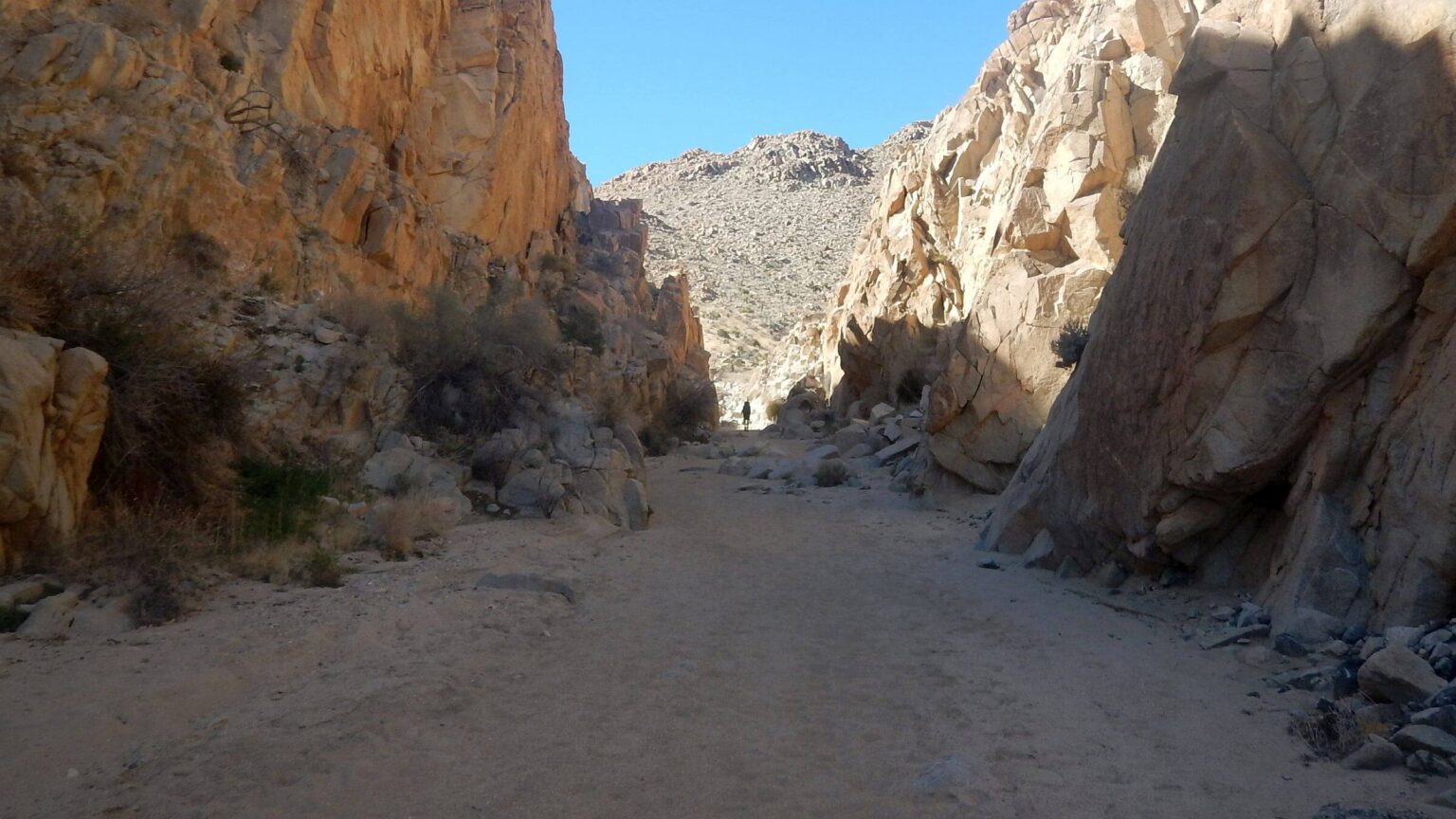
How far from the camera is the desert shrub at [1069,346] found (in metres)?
15.4

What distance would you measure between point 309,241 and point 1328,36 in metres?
14.2

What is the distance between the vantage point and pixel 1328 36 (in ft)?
27.4

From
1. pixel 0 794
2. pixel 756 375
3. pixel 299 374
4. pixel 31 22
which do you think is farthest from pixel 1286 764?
pixel 756 375

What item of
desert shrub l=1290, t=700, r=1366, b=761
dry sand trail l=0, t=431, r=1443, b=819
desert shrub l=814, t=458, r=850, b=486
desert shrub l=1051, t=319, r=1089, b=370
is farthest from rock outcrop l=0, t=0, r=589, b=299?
desert shrub l=1051, t=319, r=1089, b=370

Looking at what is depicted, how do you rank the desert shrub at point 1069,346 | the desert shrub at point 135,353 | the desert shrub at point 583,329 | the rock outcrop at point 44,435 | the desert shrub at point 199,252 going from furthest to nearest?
the desert shrub at point 583,329
the desert shrub at point 1069,346
the desert shrub at point 199,252
the desert shrub at point 135,353
the rock outcrop at point 44,435

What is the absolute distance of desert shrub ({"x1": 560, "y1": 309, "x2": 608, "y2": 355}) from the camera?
85.7 feet

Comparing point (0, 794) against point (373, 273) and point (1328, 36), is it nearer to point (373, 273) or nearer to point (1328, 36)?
point (1328, 36)

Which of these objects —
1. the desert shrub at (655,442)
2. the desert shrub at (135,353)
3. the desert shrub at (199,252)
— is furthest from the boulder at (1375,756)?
the desert shrub at (655,442)

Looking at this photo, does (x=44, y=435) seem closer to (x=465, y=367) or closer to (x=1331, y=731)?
(x=465, y=367)

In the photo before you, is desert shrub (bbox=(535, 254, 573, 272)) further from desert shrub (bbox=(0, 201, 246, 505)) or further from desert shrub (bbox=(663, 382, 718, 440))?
desert shrub (bbox=(0, 201, 246, 505))

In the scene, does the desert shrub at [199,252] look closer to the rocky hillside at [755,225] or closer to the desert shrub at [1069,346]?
the desert shrub at [1069,346]

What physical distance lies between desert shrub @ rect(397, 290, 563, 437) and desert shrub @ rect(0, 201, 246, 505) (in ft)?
16.9

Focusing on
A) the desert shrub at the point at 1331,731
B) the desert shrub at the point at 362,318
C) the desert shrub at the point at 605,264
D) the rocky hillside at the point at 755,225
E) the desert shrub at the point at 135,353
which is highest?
the rocky hillside at the point at 755,225

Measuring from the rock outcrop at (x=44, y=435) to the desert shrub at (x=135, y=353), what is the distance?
0.30 metres
